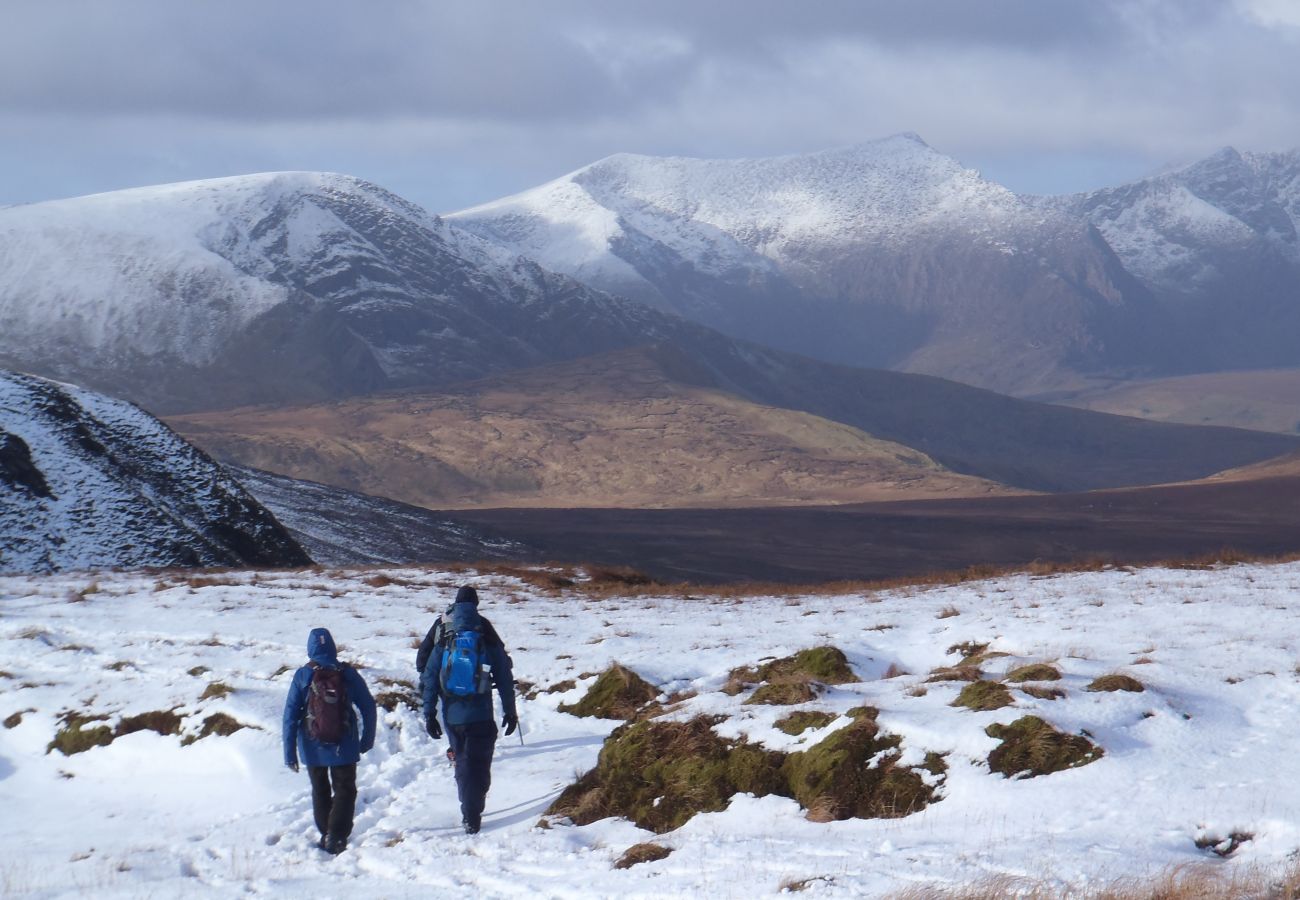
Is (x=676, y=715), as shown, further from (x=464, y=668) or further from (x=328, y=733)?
(x=328, y=733)

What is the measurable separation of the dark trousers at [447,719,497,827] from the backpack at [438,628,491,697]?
0.34 metres

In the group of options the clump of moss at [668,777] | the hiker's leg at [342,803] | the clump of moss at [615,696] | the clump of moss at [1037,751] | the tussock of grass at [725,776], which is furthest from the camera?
the clump of moss at [615,696]

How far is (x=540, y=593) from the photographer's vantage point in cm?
3148

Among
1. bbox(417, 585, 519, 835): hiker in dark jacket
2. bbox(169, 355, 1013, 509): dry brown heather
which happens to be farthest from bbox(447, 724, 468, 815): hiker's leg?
bbox(169, 355, 1013, 509): dry brown heather

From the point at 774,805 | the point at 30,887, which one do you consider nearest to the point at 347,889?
the point at 30,887

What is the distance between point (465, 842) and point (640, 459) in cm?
16320

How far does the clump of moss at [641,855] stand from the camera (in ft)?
36.6

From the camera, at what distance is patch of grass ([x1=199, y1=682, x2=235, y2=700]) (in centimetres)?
1812

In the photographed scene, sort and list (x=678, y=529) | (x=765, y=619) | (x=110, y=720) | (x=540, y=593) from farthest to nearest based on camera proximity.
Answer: (x=678, y=529), (x=540, y=593), (x=765, y=619), (x=110, y=720)

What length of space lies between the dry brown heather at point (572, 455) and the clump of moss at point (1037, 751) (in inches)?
5540

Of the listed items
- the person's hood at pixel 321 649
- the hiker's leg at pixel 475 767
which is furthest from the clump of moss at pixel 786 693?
the person's hood at pixel 321 649

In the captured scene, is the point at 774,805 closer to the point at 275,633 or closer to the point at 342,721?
the point at 342,721

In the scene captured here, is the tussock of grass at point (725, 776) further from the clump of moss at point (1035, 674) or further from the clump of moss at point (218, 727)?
the clump of moss at point (218, 727)

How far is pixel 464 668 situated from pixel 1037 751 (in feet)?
17.4
